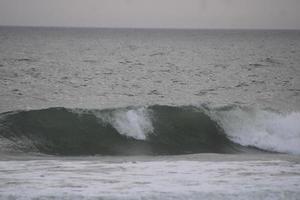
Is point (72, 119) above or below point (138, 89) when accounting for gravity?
below

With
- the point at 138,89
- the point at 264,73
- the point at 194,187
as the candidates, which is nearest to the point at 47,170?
the point at 194,187

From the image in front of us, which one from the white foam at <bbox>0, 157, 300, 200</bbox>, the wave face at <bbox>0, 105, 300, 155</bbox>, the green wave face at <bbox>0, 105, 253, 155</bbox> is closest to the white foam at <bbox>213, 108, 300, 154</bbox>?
the wave face at <bbox>0, 105, 300, 155</bbox>

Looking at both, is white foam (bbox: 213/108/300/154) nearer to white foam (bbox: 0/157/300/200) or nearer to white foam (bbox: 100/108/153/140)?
white foam (bbox: 100/108/153/140)

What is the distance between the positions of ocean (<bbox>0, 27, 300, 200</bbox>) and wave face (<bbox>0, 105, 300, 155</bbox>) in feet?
0.12

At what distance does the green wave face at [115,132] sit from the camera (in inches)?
610

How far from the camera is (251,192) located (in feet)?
20.3

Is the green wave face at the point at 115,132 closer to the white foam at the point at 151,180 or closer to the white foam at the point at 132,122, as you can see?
the white foam at the point at 132,122

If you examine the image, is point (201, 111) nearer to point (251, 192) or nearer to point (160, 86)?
point (251, 192)

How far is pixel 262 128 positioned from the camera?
57.7 ft

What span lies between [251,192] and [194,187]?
81cm

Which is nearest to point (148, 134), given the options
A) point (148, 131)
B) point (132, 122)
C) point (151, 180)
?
point (148, 131)

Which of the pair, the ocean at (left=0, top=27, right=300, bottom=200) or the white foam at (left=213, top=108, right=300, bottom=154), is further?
the white foam at (left=213, top=108, right=300, bottom=154)

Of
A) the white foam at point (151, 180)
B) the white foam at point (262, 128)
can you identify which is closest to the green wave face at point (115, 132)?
the white foam at point (262, 128)

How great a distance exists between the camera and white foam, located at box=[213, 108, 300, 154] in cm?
1656
